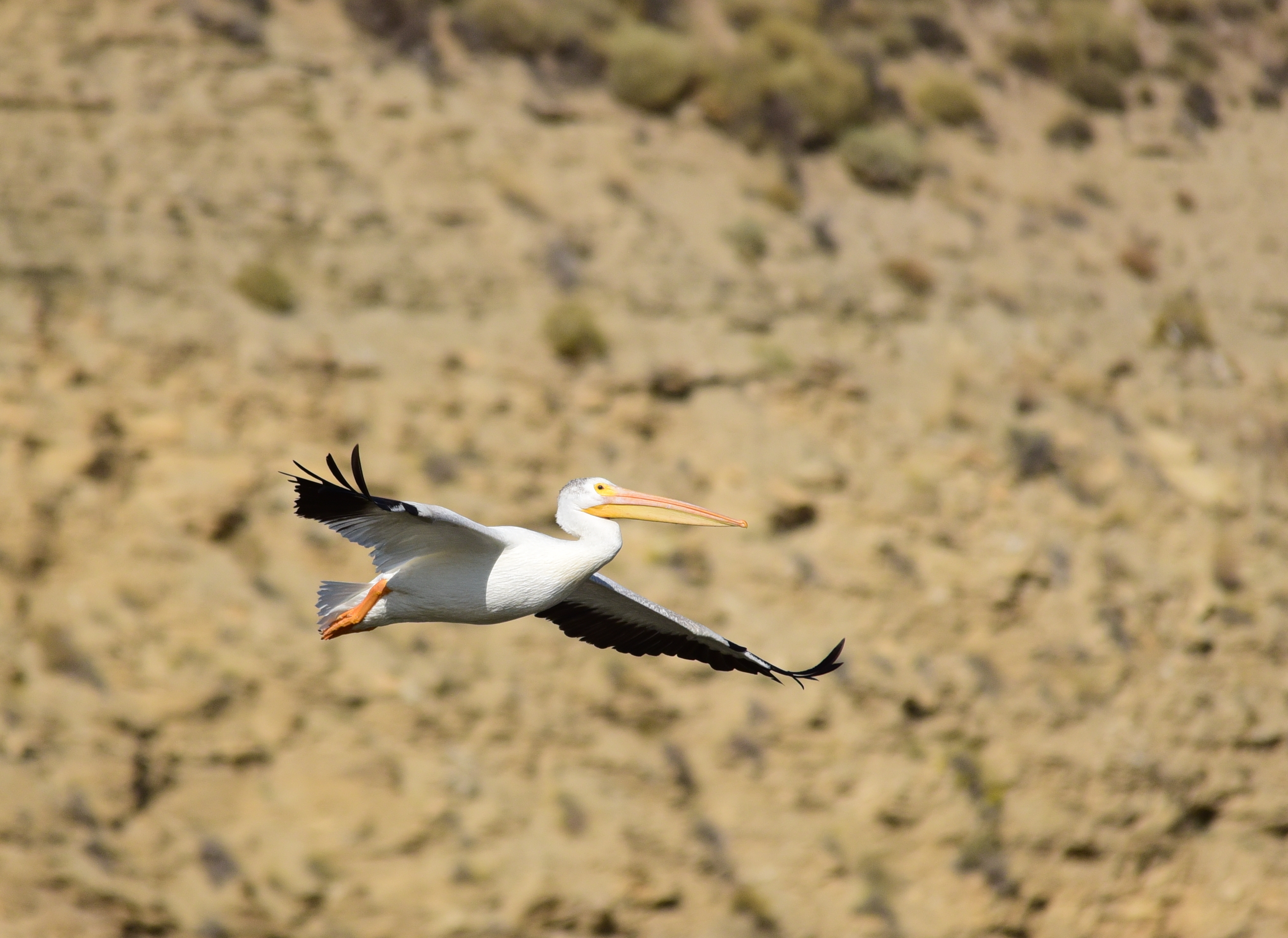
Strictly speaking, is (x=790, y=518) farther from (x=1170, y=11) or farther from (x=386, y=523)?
(x=1170, y=11)

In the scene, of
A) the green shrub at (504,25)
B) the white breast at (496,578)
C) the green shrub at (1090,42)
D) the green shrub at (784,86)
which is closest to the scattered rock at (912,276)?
the green shrub at (784,86)

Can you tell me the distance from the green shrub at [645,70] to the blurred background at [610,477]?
0.23 ft

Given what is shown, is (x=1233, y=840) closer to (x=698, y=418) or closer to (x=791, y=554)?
(x=791, y=554)

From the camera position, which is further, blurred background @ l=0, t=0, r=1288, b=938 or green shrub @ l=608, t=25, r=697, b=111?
green shrub @ l=608, t=25, r=697, b=111

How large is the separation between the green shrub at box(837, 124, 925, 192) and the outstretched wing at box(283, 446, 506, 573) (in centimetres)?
1167

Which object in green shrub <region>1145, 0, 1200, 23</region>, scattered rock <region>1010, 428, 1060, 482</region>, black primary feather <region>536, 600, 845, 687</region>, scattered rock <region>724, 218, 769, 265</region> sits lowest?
scattered rock <region>1010, 428, 1060, 482</region>

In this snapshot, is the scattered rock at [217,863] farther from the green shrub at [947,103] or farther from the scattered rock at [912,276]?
the green shrub at [947,103]

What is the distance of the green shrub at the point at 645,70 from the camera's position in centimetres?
1581

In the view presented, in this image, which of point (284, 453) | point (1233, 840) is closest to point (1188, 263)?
point (1233, 840)

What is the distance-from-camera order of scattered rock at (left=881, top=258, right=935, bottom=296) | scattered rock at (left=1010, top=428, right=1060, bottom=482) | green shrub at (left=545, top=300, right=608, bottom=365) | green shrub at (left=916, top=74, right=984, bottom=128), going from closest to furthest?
green shrub at (left=545, top=300, right=608, bottom=365)
scattered rock at (left=1010, top=428, right=1060, bottom=482)
scattered rock at (left=881, top=258, right=935, bottom=296)
green shrub at (left=916, top=74, right=984, bottom=128)

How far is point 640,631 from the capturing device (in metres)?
7.81

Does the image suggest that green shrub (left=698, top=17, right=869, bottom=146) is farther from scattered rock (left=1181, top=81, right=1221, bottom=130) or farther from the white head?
the white head

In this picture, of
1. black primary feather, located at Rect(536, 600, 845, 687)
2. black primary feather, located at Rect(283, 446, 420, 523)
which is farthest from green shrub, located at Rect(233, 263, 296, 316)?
black primary feather, located at Rect(283, 446, 420, 523)

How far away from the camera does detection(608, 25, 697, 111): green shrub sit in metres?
15.8
